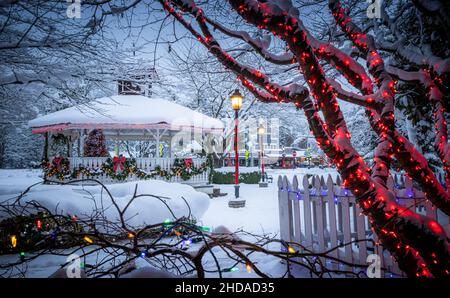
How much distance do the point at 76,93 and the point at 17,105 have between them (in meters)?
5.81

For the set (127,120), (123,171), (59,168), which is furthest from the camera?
(59,168)

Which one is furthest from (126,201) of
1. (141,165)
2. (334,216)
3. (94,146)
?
(94,146)

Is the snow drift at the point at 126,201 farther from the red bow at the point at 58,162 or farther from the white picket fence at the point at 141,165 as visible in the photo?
the red bow at the point at 58,162

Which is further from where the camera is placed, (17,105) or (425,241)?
(17,105)

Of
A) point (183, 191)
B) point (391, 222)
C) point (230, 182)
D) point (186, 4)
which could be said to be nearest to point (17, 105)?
point (183, 191)

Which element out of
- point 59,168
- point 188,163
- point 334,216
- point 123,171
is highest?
point 188,163

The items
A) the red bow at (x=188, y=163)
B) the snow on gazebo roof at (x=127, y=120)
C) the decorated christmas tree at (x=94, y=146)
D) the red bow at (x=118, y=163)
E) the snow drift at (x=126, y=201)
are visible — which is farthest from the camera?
the decorated christmas tree at (x=94, y=146)

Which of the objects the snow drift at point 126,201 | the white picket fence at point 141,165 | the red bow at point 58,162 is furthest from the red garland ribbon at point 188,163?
the snow drift at point 126,201

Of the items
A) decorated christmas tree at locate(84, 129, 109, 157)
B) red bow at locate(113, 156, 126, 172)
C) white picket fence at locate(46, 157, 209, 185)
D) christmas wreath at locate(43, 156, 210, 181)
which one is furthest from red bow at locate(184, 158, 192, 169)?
decorated christmas tree at locate(84, 129, 109, 157)

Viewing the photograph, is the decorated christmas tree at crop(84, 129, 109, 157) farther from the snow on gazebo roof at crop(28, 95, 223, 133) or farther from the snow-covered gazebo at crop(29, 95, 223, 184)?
the snow on gazebo roof at crop(28, 95, 223, 133)

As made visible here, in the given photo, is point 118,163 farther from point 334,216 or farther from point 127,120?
point 334,216

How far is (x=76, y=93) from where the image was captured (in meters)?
6.39
